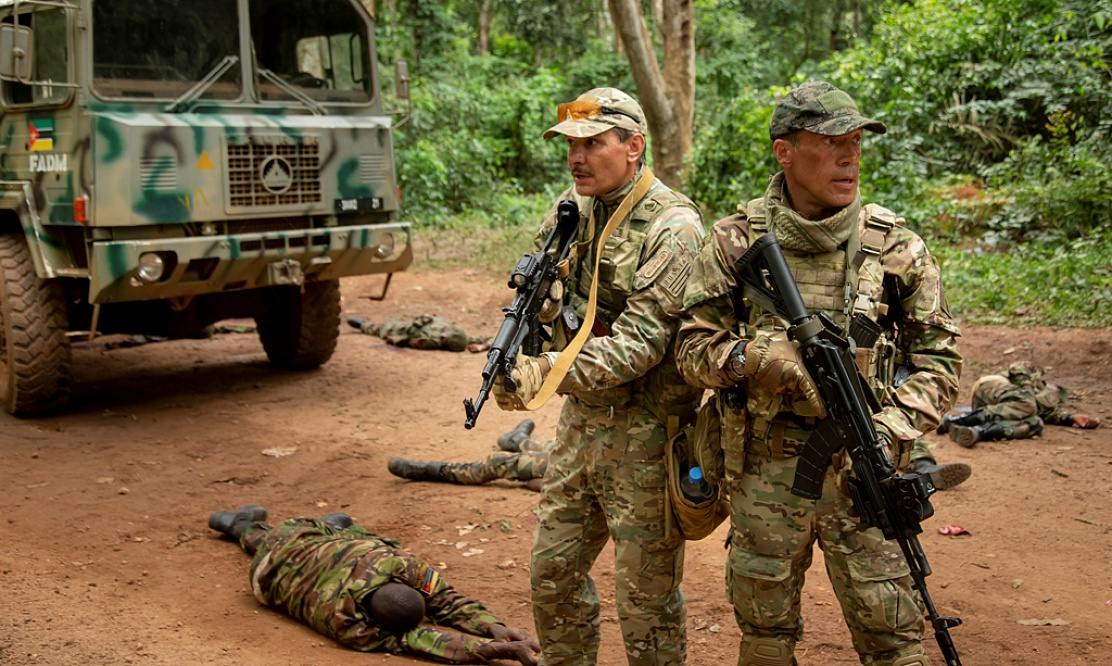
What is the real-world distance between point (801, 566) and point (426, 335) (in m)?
6.28

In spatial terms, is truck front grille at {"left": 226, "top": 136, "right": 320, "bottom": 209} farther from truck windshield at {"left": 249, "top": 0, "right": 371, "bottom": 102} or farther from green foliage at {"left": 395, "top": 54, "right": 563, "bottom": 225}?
green foliage at {"left": 395, "top": 54, "right": 563, "bottom": 225}

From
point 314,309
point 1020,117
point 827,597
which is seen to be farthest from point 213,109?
point 1020,117

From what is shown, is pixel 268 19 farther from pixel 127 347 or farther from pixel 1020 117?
pixel 1020 117

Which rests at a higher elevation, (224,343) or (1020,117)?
(1020,117)

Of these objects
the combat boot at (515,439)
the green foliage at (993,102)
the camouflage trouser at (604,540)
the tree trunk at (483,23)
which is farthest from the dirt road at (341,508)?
the tree trunk at (483,23)

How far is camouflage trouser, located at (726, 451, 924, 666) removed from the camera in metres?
2.60

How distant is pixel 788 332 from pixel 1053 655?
6.05 ft

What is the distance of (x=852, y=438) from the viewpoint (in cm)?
253

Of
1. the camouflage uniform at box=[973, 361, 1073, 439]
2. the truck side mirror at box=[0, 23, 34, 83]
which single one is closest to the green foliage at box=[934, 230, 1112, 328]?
the camouflage uniform at box=[973, 361, 1073, 439]

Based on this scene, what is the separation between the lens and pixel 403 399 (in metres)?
7.38

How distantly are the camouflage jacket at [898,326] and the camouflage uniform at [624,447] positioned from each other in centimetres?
13

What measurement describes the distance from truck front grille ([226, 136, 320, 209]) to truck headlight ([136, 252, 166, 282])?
59 centimetres

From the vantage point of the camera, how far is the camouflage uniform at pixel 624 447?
2959mm

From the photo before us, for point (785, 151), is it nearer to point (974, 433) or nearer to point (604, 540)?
point (604, 540)
